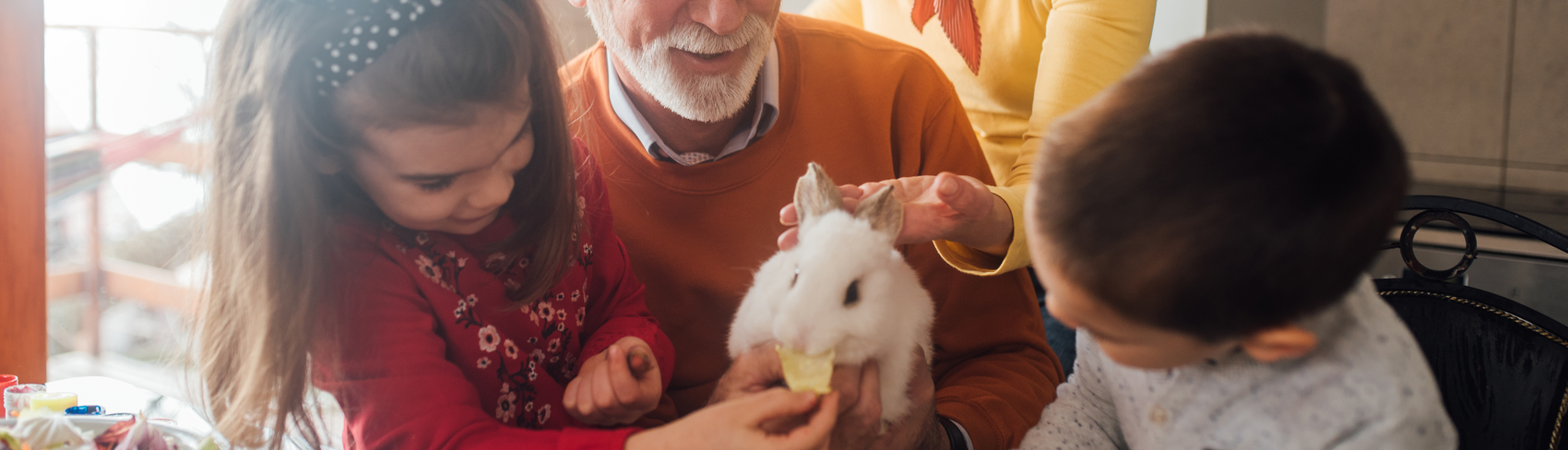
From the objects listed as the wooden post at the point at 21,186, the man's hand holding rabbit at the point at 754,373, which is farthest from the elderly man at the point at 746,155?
the wooden post at the point at 21,186

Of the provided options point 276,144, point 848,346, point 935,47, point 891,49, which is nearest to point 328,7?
point 276,144

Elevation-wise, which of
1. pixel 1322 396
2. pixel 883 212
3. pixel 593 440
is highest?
pixel 883 212

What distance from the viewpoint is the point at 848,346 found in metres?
0.82

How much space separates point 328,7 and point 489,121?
0.61ft

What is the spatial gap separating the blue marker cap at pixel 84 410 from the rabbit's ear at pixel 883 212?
1.04 meters

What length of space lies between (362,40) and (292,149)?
0.13 m

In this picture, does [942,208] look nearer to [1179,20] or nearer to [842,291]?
[842,291]

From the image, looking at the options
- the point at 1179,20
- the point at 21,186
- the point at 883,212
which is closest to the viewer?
the point at 883,212

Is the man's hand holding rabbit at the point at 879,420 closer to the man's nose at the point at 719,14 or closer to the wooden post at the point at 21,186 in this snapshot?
the man's nose at the point at 719,14

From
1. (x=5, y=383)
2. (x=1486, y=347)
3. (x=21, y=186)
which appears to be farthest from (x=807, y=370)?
(x=21, y=186)

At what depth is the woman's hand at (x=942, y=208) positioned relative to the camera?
0.97 metres

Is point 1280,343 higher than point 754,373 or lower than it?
higher

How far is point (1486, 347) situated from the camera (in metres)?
1.07

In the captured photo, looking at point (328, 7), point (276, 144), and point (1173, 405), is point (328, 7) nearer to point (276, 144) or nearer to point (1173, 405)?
point (276, 144)
